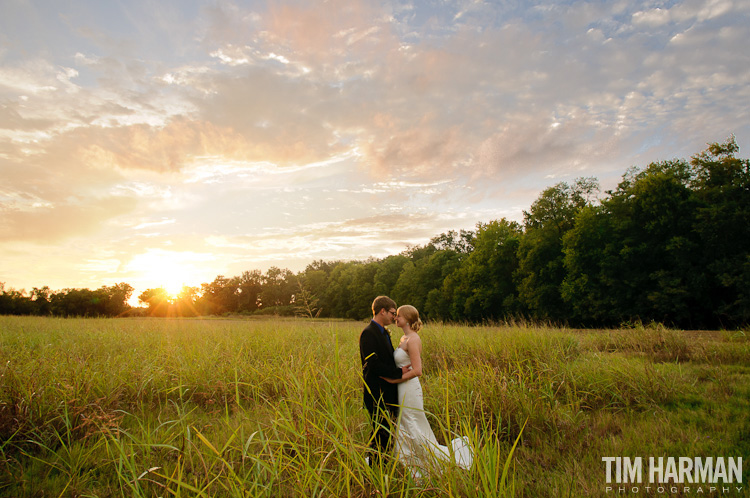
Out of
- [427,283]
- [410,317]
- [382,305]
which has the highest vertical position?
[427,283]

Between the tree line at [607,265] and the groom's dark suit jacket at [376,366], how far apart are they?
173cm

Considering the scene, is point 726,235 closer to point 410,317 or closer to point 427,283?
point 410,317

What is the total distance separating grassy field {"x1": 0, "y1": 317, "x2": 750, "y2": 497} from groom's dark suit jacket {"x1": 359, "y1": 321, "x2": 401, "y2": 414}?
11.6 inches

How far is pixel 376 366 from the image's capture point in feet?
15.0

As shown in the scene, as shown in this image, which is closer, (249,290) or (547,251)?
(547,251)

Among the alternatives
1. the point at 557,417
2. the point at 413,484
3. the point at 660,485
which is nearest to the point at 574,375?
the point at 557,417

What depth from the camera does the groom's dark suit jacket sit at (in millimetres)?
4555

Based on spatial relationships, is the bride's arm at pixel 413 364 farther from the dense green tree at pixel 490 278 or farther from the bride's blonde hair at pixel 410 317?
the dense green tree at pixel 490 278

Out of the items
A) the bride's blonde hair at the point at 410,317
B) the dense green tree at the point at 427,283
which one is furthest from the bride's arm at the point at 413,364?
the dense green tree at the point at 427,283

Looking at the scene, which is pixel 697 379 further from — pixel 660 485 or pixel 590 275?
pixel 590 275

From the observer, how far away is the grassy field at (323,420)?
2.96m

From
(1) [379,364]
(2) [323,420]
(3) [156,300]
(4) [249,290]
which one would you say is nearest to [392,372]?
(1) [379,364]

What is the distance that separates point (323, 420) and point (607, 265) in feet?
106

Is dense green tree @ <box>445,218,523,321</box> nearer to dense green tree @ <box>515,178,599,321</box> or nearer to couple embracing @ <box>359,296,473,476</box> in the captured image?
dense green tree @ <box>515,178,599,321</box>
